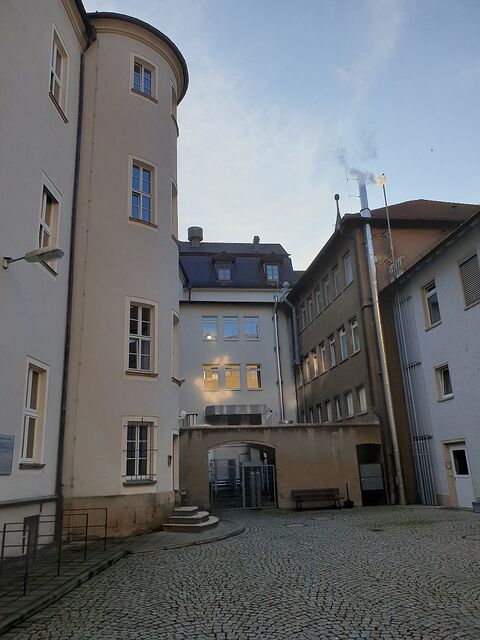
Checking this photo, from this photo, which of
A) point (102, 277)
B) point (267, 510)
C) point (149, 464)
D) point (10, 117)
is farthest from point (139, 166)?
point (267, 510)

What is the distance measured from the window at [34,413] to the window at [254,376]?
21.6 m

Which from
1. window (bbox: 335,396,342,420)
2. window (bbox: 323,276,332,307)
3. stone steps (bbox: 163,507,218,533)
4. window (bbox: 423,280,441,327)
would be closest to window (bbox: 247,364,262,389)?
window (bbox: 335,396,342,420)

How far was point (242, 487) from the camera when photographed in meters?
22.1

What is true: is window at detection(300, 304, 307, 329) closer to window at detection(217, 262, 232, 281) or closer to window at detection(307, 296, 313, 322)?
window at detection(307, 296, 313, 322)

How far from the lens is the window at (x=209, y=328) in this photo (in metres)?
33.2

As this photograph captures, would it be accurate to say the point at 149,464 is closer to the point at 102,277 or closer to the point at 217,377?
the point at 102,277

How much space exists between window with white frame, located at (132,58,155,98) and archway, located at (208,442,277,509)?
13.0m

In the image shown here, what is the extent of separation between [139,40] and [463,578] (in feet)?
55.3

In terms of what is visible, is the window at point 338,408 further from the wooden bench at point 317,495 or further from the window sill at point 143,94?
the window sill at point 143,94

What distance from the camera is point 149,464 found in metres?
14.1

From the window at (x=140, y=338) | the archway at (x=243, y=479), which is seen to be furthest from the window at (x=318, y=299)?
the window at (x=140, y=338)

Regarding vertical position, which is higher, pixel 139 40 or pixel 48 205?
pixel 139 40

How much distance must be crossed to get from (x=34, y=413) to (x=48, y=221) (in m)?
4.49

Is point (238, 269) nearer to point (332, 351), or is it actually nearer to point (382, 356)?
point (332, 351)
